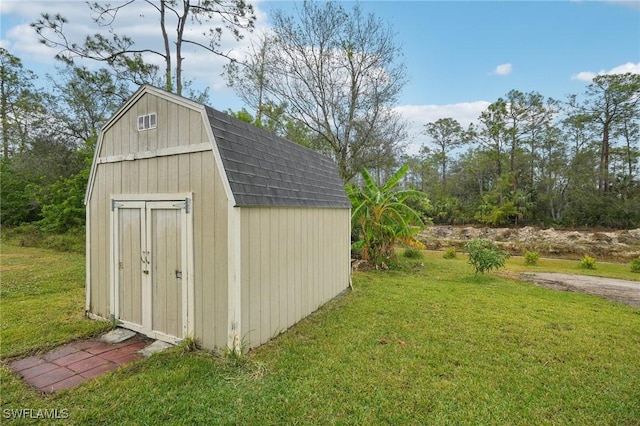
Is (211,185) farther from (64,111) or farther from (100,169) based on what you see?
(64,111)

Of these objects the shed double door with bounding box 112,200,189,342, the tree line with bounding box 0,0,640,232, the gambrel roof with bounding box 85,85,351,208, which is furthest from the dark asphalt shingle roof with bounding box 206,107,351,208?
the tree line with bounding box 0,0,640,232

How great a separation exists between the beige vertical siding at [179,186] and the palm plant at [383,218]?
19.7 ft

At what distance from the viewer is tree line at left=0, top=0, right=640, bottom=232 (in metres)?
12.2

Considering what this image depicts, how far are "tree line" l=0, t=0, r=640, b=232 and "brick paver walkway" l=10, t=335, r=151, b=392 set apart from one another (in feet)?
33.4

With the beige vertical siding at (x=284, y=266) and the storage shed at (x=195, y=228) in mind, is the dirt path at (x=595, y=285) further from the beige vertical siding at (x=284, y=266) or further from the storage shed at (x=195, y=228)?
the storage shed at (x=195, y=228)

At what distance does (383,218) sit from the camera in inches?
389

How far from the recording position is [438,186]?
34562 millimetres

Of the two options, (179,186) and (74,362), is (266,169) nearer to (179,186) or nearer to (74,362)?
(179,186)

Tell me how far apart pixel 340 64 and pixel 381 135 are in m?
3.93

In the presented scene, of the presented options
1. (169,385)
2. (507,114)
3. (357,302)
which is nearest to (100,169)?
(169,385)
